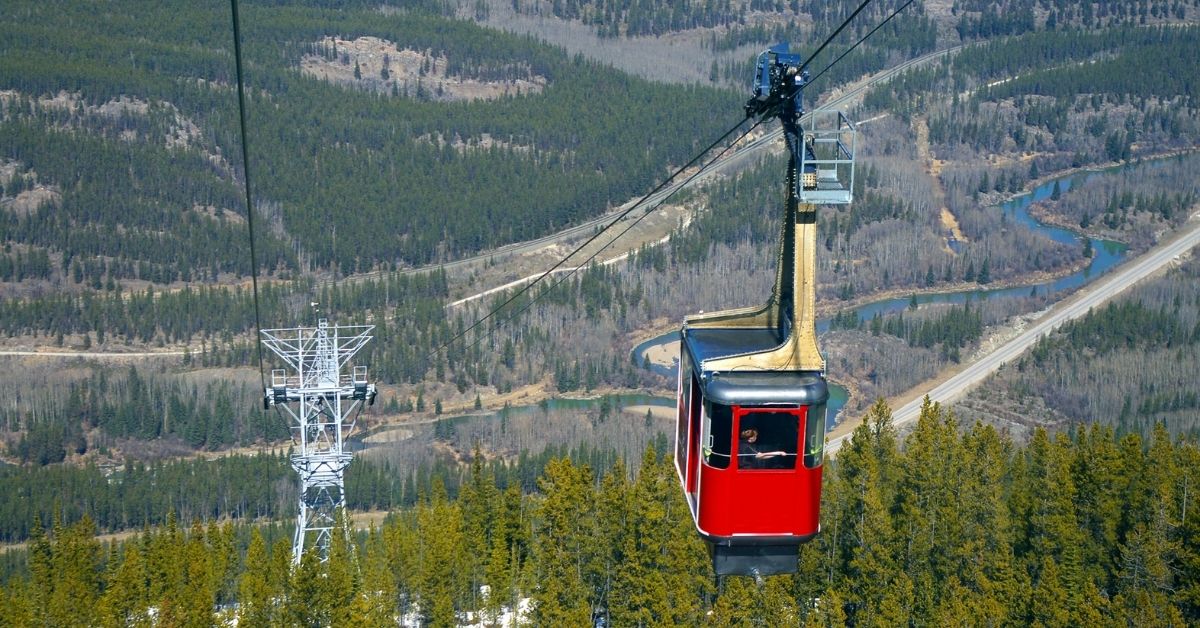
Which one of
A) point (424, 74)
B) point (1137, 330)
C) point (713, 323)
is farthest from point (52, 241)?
point (713, 323)

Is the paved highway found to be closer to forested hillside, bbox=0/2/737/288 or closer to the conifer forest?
the conifer forest

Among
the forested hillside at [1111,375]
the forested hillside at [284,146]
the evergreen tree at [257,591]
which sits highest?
the forested hillside at [284,146]

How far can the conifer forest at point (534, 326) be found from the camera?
54.4 meters

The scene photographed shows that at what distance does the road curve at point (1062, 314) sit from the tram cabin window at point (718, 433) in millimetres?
62562

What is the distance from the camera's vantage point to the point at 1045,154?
608ft

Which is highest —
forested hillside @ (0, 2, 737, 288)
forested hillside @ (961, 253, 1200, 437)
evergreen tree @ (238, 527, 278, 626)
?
forested hillside @ (0, 2, 737, 288)

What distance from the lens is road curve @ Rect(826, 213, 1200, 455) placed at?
107450mm

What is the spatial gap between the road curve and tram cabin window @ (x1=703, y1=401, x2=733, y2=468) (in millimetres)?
62562

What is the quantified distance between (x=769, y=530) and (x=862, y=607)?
23824mm

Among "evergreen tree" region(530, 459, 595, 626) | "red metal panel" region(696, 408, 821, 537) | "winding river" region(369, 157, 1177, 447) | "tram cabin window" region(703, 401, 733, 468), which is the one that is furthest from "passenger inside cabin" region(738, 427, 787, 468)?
"winding river" region(369, 157, 1177, 447)

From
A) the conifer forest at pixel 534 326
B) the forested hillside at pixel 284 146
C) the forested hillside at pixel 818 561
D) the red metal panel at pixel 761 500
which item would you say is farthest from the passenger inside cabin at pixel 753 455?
the forested hillside at pixel 284 146

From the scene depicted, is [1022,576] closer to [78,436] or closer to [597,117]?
[78,436]

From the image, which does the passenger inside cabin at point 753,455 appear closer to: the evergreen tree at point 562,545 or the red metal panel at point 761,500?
the red metal panel at point 761,500

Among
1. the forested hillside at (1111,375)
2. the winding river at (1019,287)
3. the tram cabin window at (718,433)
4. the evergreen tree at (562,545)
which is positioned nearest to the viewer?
the tram cabin window at (718,433)
